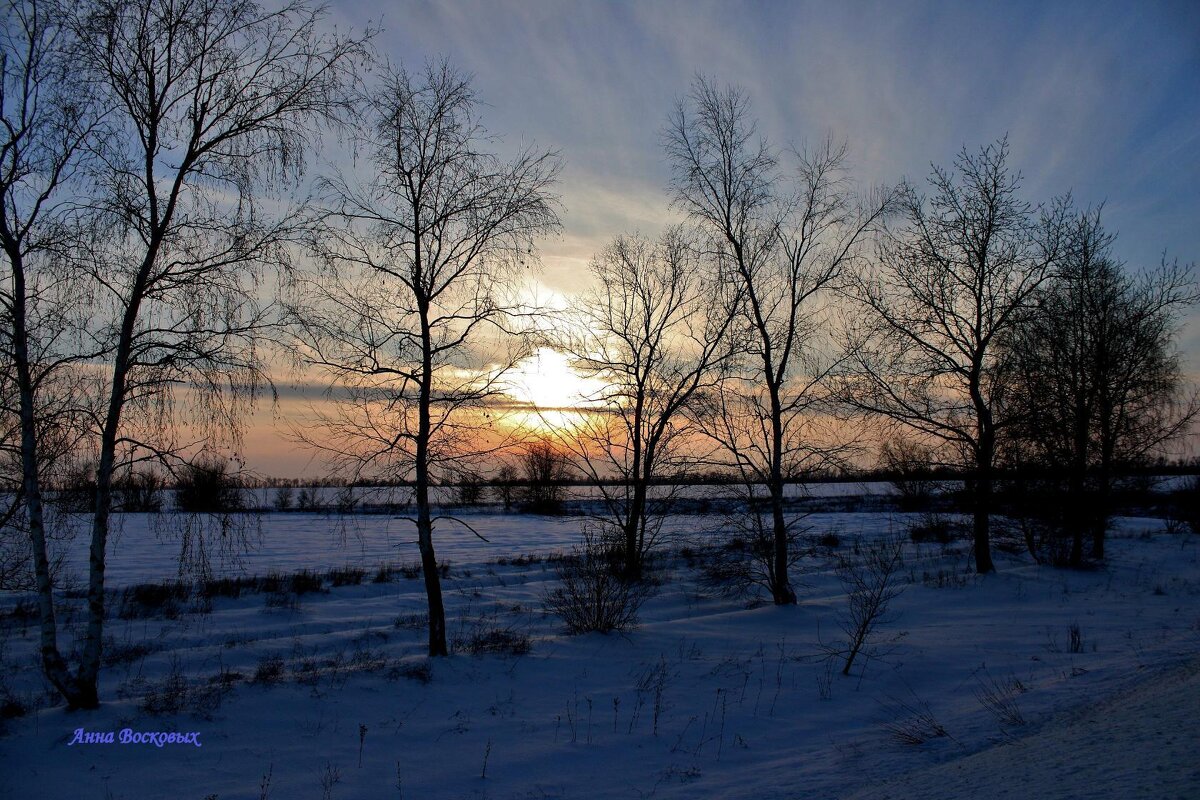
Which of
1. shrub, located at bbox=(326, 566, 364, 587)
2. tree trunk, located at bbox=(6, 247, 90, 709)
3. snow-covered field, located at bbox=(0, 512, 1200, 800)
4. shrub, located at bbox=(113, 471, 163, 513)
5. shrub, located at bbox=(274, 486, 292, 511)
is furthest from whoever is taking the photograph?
shrub, located at bbox=(274, 486, 292, 511)

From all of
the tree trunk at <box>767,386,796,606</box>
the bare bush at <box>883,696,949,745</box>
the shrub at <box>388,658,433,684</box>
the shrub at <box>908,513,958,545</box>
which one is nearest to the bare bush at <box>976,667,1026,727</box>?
the bare bush at <box>883,696,949,745</box>

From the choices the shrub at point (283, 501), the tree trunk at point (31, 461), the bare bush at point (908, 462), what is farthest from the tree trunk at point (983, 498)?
the shrub at point (283, 501)

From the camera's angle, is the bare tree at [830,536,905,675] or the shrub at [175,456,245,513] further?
Answer: the bare tree at [830,536,905,675]

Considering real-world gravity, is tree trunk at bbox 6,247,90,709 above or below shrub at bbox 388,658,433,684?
above

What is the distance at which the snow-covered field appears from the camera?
6.45m

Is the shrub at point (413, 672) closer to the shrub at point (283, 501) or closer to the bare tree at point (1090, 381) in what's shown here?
the bare tree at point (1090, 381)

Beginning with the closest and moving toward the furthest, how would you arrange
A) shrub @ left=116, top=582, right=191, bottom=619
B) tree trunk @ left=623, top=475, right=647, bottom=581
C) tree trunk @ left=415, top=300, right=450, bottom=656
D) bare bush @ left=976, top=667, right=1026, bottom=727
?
1. bare bush @ left=976, top=667, right=1026, bottom=727
2. tree trunk @ left=415, top=300, right=450, bottom=656
3. shrub @ left=116, top=582, right=191, bottom=619
4. tree trunk @ left=623, top=475, right=647, bottom=581

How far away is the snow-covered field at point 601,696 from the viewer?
6453 millimetres

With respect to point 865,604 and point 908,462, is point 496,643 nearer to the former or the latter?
point 865,604

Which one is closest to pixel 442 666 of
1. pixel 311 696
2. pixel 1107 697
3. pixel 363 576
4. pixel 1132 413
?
pixel 311 696

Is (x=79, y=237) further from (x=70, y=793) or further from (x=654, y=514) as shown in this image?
(x=654, y=514)

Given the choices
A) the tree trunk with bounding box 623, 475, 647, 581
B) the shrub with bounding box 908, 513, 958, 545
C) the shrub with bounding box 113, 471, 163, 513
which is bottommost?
the shrub with bounding box 908, 513, 958, 545

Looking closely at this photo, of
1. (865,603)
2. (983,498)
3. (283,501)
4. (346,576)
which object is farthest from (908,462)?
(283,501)

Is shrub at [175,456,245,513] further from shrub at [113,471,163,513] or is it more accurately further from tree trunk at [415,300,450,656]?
tree trunk at [415,300,450,656]
